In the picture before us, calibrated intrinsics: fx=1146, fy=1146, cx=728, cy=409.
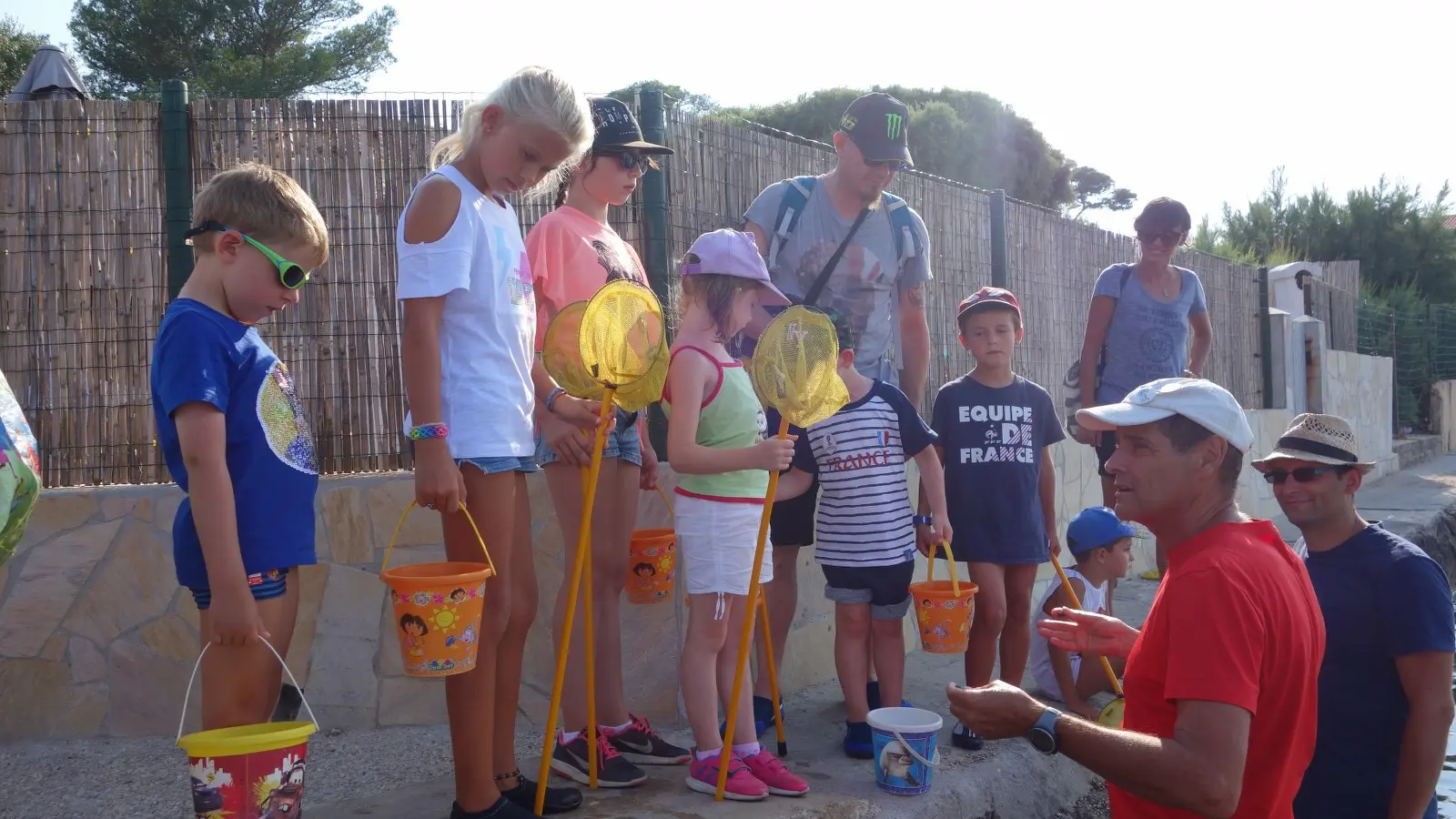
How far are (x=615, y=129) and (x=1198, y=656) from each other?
251 centimetres

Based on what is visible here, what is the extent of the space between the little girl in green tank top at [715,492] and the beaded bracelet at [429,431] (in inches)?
30.4

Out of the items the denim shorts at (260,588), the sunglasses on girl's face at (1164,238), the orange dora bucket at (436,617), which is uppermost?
the sunglasses on girl's face at (1164,238)

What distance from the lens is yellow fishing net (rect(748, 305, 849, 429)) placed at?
3389mm

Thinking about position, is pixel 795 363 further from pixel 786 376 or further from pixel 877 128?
pixel 877 128

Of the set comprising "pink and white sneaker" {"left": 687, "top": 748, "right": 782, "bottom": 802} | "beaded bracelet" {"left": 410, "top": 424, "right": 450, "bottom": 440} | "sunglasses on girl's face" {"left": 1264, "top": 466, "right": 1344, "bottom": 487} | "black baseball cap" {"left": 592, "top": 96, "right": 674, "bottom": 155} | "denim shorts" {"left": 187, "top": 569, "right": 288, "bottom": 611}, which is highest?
"black baseball cap" {"left": 592, "top": 96, "right": 674, "bottom": 155}

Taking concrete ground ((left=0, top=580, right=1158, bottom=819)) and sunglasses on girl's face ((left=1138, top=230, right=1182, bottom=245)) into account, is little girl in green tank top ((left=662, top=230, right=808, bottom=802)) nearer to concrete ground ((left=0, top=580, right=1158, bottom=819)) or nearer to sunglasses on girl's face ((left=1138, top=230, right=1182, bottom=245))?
concrete ground ((left=0, top=580, right=1158, bottom=819))

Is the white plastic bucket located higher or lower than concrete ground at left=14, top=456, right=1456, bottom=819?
higher

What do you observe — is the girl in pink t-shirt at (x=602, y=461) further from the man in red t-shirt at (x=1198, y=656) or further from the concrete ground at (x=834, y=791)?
the man in red t-shirt at (x=1198, y=656)

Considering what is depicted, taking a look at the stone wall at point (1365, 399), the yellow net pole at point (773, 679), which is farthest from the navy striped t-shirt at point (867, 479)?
the stone wall at point (1365, 399)

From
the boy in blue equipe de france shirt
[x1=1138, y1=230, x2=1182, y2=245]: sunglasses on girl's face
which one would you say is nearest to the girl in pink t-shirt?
the boy in blue equipe de france shirt

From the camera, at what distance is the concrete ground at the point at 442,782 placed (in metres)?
3.45

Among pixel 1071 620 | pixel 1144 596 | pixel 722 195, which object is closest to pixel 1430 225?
pixel 1144 596

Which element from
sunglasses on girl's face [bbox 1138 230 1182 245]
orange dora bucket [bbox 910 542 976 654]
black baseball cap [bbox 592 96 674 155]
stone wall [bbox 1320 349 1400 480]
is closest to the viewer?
black baseball cap [bbox 592 96 674 155]

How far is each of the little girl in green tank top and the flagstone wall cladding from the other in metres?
0.92
